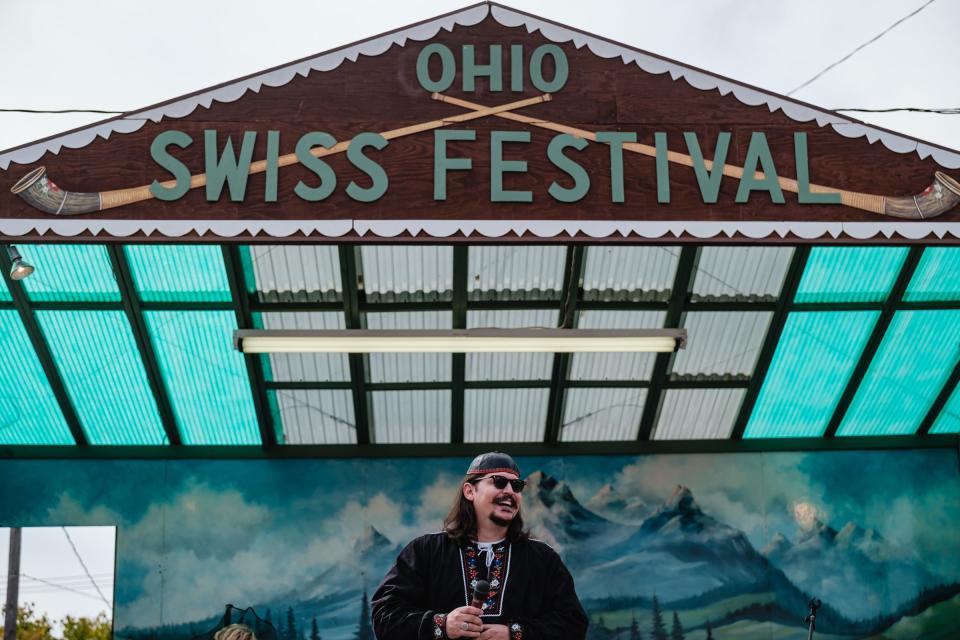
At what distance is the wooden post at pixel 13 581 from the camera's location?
9.89 metres

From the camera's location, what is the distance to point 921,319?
9211 mm

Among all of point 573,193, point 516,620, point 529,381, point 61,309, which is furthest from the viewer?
point 529,381

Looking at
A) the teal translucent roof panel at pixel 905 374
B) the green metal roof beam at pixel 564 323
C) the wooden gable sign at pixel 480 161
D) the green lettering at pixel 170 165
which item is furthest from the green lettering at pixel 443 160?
the teal translucent roof panel at pixel 905 374

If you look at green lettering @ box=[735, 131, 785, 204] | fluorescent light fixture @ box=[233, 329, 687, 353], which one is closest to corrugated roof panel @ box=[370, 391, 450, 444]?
fluorescent light fixture @ box=[233, 329, 687, 353]

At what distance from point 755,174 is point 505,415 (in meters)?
3.78

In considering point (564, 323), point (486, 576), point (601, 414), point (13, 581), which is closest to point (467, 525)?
point (486, 576)

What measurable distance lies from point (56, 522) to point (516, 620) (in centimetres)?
714

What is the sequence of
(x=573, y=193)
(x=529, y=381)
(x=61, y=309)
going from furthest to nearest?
(x=529, y=381) → (x=61, y=309) → (x=573, y=193)

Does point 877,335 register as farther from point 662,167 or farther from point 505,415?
point 662,167

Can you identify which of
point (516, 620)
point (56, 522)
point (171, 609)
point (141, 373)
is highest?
point (141, 373)

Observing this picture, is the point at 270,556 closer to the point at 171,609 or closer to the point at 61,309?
the point at 171,609

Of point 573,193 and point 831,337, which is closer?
point 573,193

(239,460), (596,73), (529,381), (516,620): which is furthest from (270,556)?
(516,620)

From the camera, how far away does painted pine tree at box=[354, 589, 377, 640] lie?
973cm
